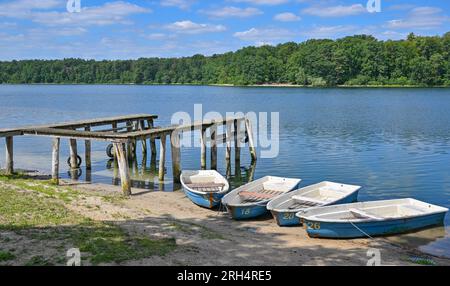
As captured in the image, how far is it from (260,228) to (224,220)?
149cm

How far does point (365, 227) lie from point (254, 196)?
481cm

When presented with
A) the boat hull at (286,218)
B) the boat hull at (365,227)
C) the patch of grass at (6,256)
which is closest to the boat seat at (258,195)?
the boat hull at (286,218)

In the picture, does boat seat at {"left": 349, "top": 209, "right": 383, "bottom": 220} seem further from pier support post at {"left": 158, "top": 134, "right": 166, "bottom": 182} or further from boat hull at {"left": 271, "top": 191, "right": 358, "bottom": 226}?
pier support post at {"left": 158, "top": 134, "right": 166, "bottom": 182}

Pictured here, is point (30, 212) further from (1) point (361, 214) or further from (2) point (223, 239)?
(1) point (361, 214)

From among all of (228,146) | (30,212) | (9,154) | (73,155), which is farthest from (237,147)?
(30,212)

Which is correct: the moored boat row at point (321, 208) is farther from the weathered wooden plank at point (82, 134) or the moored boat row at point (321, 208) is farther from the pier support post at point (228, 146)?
the pier support post at point (228, 146)

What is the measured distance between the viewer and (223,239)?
1325cm

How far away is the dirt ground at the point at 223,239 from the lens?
1137 cm

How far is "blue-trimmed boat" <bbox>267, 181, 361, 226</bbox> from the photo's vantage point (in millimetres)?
16141

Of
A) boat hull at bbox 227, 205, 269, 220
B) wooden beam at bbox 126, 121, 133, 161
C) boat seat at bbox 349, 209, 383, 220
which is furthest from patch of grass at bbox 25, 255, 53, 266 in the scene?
wooden beam at bbox 126, 121, 133, 161

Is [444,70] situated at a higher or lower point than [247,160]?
higher
